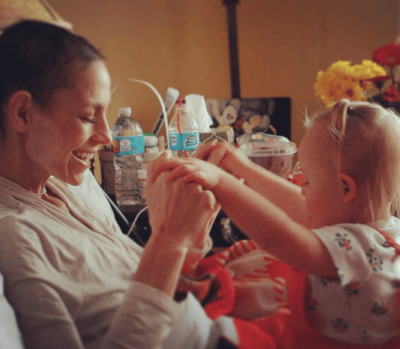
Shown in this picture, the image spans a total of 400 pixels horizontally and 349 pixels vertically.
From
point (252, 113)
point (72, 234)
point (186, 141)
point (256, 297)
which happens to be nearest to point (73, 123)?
point (72, 234)

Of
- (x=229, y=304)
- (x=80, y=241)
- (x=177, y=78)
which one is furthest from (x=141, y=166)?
(x=177, y=78)

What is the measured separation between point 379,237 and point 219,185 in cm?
22

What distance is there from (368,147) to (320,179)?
0.22 ft

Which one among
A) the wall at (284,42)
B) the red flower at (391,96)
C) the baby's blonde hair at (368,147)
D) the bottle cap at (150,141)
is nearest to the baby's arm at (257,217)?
the baby's blonde hair at (368,147)

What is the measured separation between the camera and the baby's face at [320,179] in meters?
0.52

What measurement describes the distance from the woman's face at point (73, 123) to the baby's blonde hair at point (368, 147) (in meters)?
0.25

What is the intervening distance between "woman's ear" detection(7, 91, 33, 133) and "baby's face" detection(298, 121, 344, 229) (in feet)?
1.00

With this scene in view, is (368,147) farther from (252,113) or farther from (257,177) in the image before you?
(252,113)

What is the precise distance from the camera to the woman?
15.5 inches

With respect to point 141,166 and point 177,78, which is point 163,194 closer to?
point 141,166

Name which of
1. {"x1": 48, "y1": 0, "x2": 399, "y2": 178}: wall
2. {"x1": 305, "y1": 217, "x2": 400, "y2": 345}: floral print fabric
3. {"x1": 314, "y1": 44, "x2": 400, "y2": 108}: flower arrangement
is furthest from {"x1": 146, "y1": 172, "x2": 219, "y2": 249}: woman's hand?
{"x1": 48, "y1": 0, "x2": 399, "y2": 178}: wall

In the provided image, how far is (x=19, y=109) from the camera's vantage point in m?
0.47

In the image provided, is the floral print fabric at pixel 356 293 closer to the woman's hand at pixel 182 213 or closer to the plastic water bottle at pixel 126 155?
the woman's hand at pixel 182 213

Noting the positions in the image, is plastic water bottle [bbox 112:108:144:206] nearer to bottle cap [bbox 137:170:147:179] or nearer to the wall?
bottle cap [bbox 137:170:147:179]
